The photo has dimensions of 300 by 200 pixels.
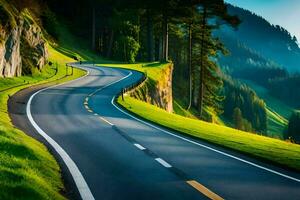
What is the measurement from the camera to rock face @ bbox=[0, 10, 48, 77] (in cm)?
3442

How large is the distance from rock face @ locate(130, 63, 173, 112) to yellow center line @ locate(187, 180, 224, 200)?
32550mm

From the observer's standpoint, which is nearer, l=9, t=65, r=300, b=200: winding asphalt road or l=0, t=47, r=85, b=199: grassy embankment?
l=0, t=47, r=85, b=199: grassy embankment

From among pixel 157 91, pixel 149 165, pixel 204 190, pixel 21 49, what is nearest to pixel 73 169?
pixel 149 165

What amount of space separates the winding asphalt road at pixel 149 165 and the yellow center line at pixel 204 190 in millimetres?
20

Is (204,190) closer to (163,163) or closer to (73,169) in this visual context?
(163,163)

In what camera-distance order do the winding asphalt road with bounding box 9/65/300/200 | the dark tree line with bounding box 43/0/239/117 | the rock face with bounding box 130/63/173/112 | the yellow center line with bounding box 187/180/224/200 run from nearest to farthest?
the yellow center line with bounding box 187/180/224/200, the winding asphalt road with bounding box 9/65/300/200, the rock face with bounding box 130/63/173/112, the dark tree line with bounding box 43/0/239/117

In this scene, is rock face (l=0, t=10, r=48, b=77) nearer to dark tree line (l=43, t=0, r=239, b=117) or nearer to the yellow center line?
dark tree line (l=43, t=0, r=239, b=117)

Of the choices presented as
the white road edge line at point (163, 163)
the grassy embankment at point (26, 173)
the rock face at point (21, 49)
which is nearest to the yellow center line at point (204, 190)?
the white road edge line at point (163, 163)

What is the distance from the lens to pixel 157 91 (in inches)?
2127

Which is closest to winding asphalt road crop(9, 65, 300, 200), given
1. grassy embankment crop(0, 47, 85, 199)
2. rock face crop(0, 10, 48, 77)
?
grassy embankment crop(0, 47, 85, 199)

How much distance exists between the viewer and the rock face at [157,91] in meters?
46.2

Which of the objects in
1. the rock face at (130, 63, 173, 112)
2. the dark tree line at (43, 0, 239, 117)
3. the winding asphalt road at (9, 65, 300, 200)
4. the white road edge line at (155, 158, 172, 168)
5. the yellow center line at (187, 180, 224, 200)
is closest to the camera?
the yellow center line at (187, 180, 224, 200)

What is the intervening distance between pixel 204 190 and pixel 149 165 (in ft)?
9.00

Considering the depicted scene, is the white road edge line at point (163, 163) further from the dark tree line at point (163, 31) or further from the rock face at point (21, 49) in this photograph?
the dark tree line at point (163, 31)
